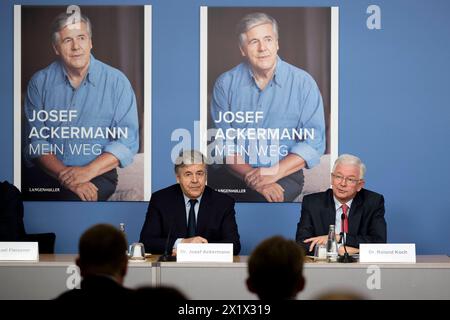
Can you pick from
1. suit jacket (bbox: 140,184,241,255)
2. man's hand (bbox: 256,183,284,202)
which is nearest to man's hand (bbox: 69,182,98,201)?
suit jacket (bbox: 140,184,241,255)

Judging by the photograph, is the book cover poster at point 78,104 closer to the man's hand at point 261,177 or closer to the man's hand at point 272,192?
the man's hand at point 261,177

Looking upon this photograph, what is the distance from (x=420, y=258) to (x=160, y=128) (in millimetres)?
2349

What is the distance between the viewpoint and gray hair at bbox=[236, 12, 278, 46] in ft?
20.2

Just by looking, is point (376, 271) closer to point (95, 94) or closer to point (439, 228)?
point (439, 228)

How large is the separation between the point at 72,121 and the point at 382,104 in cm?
242

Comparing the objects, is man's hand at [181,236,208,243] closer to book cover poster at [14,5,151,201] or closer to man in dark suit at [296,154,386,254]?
man in dark suit at [296,154,386,254]

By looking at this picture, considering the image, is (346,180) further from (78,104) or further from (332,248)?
(78,104)

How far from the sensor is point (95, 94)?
20.4 ft

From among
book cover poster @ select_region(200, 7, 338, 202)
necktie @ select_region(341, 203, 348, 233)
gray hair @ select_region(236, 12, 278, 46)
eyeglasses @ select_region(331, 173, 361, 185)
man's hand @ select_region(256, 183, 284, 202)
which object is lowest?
necktie @ select_region(341, 203, 348, 233)

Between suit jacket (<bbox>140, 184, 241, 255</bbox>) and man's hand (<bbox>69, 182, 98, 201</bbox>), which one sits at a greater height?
man's hand (<bbox>69, 182, 98, 201</bbox>)

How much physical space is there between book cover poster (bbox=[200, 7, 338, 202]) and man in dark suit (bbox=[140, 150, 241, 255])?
2.81ft

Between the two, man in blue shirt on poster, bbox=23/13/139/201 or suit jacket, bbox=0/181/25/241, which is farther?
man in blue shirt on poster, bbox=23/13/139/201
